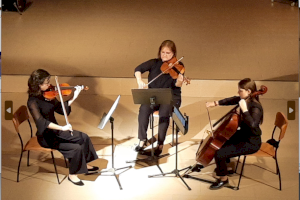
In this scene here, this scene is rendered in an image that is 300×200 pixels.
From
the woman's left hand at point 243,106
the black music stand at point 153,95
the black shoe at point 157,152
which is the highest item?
the black music stand at point 153,95

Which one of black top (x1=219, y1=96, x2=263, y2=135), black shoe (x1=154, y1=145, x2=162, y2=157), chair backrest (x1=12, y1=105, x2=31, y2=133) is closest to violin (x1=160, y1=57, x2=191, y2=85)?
black shoe (x1=154, y1=145, x2=162, y2=157)

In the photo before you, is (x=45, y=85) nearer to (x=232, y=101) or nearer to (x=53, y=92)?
(x=53, y=92)

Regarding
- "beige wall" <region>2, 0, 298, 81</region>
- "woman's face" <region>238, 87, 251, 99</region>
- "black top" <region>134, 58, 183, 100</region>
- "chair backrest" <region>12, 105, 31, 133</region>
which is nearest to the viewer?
"woman's face" <region>238, 87, 251, 99</region>

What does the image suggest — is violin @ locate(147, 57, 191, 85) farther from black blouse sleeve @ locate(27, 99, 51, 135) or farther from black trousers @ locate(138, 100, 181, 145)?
black blouse sleeve @ locate(27, 99, 51, 135)

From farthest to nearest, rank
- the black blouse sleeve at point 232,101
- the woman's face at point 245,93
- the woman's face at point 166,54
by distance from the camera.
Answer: the woman's face at point 166,54 < the black blouse sleeve at point 232,101 < the woman's face at point 245,93

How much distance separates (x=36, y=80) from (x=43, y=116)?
0.33 meters

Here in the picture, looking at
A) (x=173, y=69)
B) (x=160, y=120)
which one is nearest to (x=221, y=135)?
(x=160, y=120)

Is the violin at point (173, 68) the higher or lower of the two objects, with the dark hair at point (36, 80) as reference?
higher

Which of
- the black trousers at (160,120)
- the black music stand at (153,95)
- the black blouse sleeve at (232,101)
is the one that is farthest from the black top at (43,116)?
the black blouse sleeve at (232,101)

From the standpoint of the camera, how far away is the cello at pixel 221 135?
3254 millimetres

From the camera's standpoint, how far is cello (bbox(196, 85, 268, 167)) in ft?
10.7

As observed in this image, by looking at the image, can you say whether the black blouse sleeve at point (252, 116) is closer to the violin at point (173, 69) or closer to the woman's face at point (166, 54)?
the violin at point (173, 69)

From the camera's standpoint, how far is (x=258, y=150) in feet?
11.4

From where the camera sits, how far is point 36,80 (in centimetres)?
341
